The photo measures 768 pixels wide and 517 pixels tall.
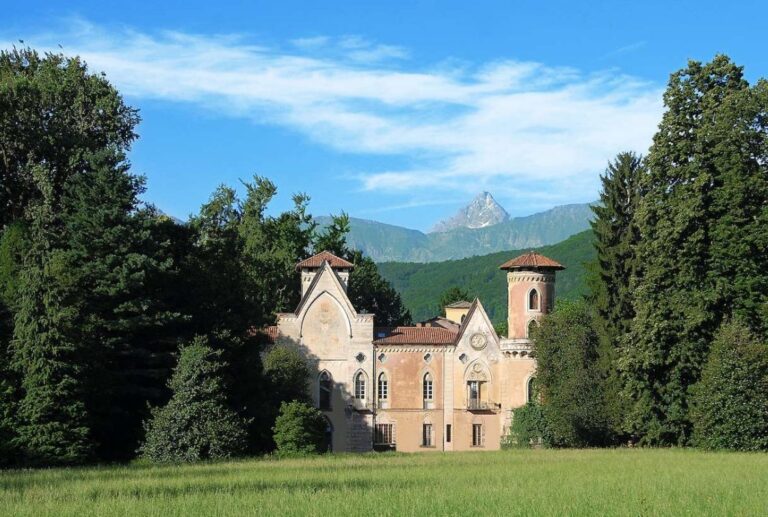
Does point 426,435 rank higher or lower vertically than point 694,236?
lower

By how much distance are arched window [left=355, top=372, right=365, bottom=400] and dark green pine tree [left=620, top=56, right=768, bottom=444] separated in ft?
69.8

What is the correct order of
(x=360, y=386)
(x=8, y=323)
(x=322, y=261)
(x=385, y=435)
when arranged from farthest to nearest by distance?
(x=322, y=261)
(x=360, y=386)
(x=385, y=435)
(x=8, y=323)

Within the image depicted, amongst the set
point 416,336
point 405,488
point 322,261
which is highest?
point 322,261

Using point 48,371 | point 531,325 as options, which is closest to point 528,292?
point 531,325

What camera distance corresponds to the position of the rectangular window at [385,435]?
224ft

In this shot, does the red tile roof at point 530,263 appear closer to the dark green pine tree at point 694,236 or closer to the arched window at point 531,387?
the arched window at point 531,387

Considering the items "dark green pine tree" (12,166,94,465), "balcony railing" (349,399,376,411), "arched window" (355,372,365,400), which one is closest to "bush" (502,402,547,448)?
"balcony railing" (349,399,376,411)

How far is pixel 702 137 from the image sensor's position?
160 feet

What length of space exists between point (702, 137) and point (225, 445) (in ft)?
77.4

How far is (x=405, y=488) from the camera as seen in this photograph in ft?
97.8

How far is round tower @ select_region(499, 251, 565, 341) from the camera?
2613 inches

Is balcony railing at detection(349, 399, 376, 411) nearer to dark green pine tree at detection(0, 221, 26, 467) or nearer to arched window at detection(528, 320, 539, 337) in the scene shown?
arched window at detection(528, 320, 539, 337)

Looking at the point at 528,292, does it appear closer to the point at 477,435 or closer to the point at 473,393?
the point at 473,393

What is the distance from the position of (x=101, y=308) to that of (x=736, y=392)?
25859 millimetres
